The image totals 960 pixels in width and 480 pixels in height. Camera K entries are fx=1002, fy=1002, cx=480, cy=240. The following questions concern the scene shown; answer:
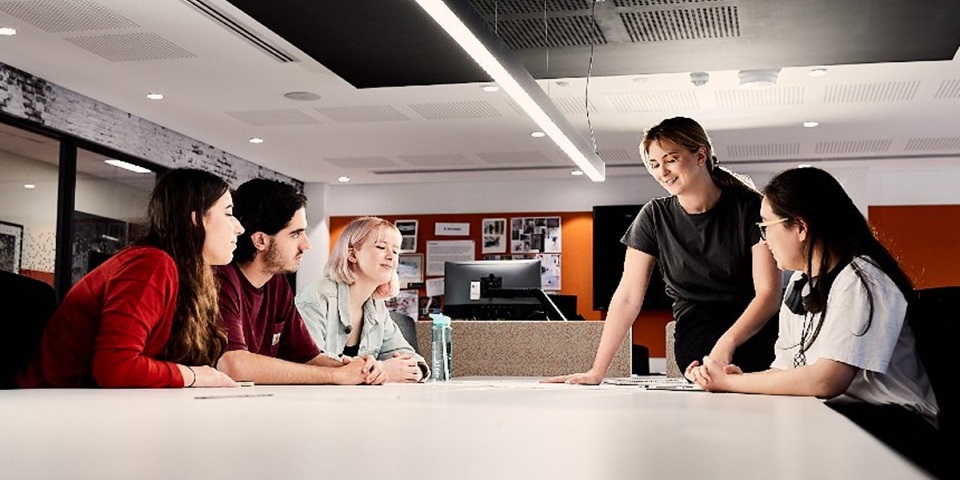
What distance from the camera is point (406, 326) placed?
3.57 m

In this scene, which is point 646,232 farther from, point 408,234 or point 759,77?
point 408,234

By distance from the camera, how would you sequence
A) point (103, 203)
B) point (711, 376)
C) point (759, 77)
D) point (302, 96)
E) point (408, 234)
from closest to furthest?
point (711, 376), point (759, 77), point (302, 96), point (103, 203), point (408, 234)

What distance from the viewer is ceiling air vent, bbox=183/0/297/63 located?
14.4 feet

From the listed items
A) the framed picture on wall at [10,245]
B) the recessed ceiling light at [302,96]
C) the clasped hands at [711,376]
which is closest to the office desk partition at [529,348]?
the clasped hands at [711,376]

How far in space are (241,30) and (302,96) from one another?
130 cm

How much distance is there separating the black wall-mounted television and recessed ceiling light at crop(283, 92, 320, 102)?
3.42 metres

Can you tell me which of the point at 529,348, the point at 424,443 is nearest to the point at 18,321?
the point at 424,443

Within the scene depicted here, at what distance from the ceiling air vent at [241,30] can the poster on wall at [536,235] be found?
13.3 feet

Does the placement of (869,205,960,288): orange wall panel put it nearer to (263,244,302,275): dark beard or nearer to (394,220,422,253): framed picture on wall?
(394,220,422,253): framed picture on wall

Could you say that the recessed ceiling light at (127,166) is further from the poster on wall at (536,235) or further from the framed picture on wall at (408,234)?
the poster on wall at (536,235)

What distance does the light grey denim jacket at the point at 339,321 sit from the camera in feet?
9.52

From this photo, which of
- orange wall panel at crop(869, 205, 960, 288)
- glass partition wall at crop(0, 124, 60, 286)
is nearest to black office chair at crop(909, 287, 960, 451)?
glass partition wall at crop(0, 124, 60, 286)

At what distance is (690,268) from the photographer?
8.45 feet

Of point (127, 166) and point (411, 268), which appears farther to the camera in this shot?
point (411, 268)
